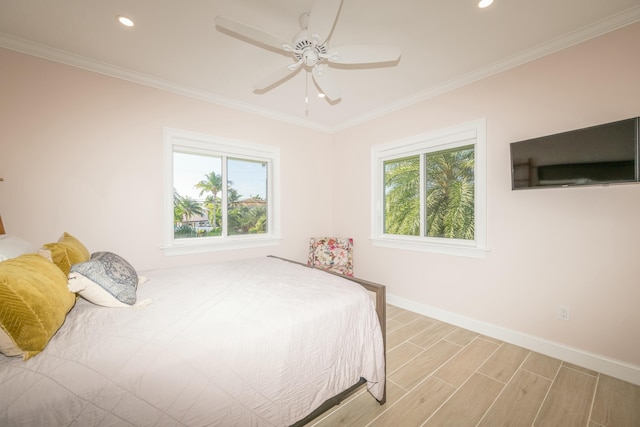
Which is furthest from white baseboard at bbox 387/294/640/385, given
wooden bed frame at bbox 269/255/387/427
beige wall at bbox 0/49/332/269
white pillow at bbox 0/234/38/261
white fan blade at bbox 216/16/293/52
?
white pillow at bbox 0/234/38/261

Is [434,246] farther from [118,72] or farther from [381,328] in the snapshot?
[118,72]

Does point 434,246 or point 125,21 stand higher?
point 125,21

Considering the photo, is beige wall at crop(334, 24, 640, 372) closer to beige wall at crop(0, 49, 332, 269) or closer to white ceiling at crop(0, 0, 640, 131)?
white ceiling at crop(0, 0, 640, 131)

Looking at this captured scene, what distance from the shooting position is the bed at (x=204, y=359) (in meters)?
0.88

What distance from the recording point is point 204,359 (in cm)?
108

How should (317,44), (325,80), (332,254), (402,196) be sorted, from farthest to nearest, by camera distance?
(332,254) → (402,196) → (325,80) → (317,44)

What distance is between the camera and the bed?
0.88 m

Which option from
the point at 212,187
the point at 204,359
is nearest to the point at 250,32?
the point at 204,359

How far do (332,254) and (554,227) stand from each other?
8.04ft

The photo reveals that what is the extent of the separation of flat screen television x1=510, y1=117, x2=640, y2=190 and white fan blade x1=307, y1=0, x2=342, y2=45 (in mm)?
1947

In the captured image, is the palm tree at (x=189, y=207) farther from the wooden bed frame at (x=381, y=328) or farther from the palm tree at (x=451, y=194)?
the palm tree at (x=451, y=194)

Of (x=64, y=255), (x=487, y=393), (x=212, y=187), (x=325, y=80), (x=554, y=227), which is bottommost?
(x=487, y=393)

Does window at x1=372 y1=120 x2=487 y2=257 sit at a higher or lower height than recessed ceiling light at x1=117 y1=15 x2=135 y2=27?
lower

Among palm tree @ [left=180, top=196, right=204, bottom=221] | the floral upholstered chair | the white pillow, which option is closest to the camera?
the white pillow
